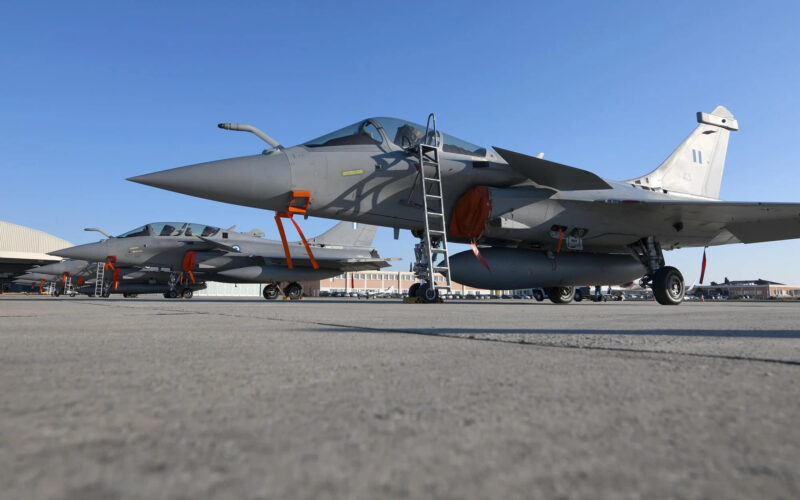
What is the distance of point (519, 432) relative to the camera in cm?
74

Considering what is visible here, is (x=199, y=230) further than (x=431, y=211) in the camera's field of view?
Yes

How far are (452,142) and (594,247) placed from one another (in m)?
3.81

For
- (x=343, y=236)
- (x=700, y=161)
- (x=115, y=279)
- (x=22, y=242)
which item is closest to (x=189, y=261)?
(x=115, y=279)

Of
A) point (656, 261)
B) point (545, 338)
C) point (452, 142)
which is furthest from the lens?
point (656, 261)

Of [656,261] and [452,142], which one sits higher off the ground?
[452,142]

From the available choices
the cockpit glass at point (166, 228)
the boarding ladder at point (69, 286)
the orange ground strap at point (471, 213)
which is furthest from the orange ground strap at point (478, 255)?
the boarding ladder at point (69, 286)

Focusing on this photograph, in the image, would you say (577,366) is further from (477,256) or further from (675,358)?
(477,256)

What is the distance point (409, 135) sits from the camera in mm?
7703

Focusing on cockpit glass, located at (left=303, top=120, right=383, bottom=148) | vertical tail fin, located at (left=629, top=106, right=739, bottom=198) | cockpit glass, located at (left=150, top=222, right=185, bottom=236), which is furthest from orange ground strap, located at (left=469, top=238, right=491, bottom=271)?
cockpit glass, located at (left=150, top=222, right=185, bottom=236)

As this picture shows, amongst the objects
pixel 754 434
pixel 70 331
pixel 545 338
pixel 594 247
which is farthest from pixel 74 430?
pixel 594 247

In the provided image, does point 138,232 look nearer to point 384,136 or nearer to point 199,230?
point 199,230

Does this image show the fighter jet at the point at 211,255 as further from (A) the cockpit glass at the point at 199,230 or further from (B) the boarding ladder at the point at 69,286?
(B) the boarding ladder at the point at 69,286

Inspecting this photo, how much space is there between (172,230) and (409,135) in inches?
425

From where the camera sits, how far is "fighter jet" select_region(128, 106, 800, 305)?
670 cm
